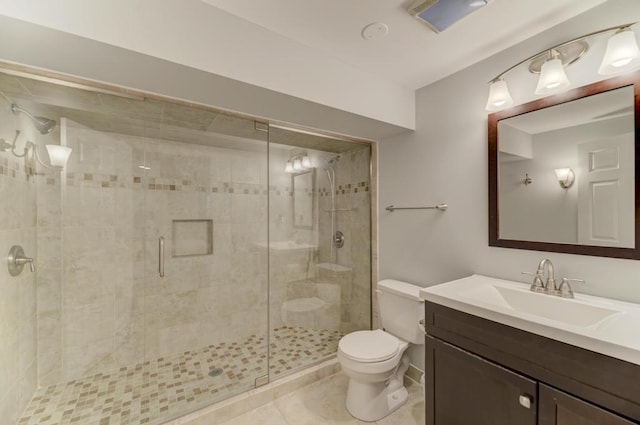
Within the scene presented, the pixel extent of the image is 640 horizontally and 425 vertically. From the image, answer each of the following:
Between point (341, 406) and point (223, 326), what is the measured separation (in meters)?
1.25

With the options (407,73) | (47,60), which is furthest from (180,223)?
(407,73)

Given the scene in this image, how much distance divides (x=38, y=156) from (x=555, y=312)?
310 cm

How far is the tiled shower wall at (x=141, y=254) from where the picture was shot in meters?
1.88

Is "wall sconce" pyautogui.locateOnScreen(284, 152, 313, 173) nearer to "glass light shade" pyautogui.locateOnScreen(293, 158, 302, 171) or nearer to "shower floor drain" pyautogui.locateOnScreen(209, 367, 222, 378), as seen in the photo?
"glass light shade" pyautogui.locateOnScreen(293, 158, 302, 171)

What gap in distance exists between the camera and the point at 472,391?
3.99 feet

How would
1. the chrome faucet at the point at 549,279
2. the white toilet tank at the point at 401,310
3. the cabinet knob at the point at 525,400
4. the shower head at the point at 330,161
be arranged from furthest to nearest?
the shower head at the point at 330,161
the white toilet tank at the point at 401,310
the chrome faucet at the point at 549,279
the cabinet knob at the point at 525,400

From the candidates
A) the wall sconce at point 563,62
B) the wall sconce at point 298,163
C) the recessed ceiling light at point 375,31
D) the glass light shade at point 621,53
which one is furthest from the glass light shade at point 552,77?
the wall sconce at point 298,163

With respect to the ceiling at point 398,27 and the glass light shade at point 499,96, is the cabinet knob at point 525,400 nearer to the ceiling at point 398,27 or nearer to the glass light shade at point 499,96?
the glass light shade at point 499,96

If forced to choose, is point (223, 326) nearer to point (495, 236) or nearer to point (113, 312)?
point (113, 312)

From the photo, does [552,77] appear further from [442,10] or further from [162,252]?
[162,252]

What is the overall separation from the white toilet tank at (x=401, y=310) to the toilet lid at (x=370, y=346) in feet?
0.28

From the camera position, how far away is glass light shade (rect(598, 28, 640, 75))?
1128mm

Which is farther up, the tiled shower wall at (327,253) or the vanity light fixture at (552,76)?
the vanity light fixture at (552,76)

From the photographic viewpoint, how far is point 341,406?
183cm
